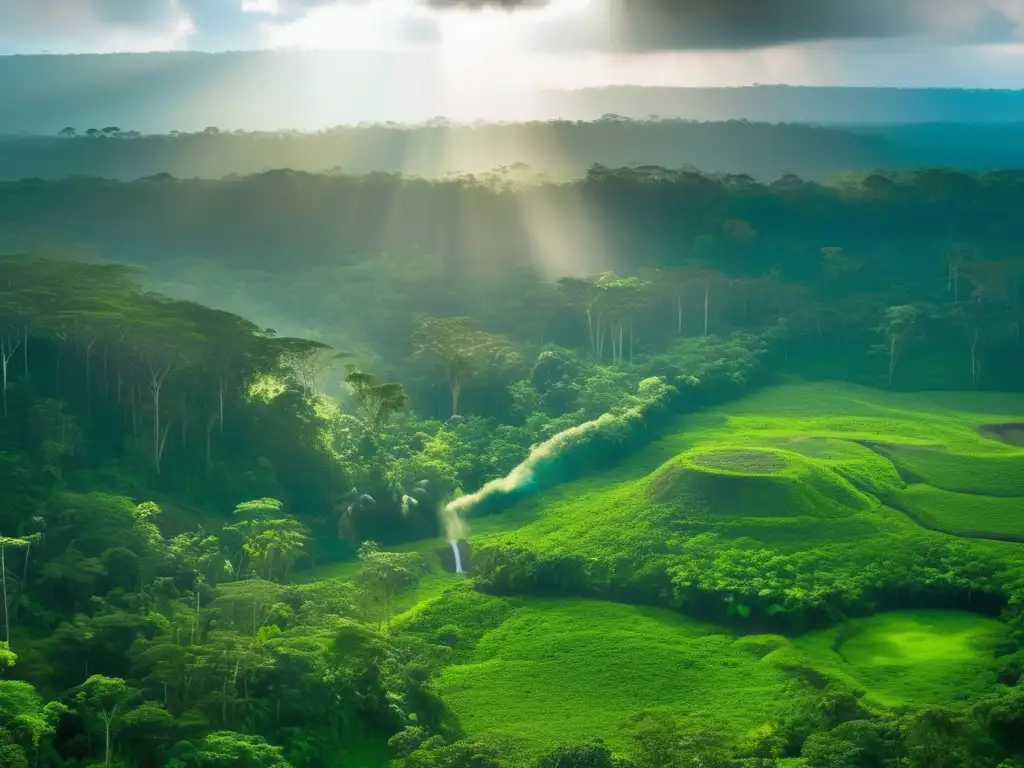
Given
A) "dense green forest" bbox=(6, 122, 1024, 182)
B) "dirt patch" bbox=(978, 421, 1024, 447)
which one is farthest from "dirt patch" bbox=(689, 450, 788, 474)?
"dense green forest" bbox=(6, 122, 1024, 182)

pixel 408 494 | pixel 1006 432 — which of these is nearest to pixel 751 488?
pixel 408 494

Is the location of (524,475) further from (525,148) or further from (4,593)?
(525,148)

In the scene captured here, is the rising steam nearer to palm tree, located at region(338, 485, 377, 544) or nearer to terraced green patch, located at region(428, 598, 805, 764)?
palm tree, located at region(338, 485, 377, 544)

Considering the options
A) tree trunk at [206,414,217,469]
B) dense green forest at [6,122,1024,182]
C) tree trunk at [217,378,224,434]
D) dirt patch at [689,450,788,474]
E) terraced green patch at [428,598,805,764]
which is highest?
dense green forest at [6,122,1024,182]

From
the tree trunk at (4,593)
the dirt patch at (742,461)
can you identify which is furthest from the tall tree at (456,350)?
the tree trunk at (4,593)

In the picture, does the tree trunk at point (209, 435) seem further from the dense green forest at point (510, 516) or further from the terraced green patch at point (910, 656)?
the terraced green patch at point (910, 656)

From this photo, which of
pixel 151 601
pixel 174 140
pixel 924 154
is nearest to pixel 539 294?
pixel 151 601

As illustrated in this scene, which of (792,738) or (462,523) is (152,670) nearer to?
(792,738)
